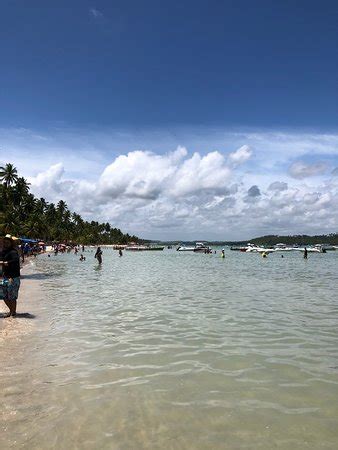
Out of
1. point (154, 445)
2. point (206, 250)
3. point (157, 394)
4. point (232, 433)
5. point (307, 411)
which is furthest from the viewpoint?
point (206, 250)

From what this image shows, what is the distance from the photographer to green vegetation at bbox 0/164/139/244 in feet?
273

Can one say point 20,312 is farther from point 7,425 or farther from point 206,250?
point 206,250

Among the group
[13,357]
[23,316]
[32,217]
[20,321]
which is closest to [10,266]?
[20,321]

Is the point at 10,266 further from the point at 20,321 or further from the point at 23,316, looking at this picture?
the point at 23,316

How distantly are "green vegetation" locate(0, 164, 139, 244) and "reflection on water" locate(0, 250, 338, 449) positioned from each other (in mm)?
44154

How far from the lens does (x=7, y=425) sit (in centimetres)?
525

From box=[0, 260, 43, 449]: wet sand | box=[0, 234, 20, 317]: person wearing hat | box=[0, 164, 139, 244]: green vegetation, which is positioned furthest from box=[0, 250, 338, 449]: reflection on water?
box=[0, 164, 139, 244]: green vegetation

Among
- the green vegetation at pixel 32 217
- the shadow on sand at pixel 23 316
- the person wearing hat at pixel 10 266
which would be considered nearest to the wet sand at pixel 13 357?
the shadow on sand at pixel 23 316

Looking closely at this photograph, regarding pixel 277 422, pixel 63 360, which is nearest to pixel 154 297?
pixel 63 360

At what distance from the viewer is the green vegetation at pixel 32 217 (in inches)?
3271

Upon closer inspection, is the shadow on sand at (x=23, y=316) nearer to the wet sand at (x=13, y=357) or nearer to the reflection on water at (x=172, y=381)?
the wet sand at (x=13, y=357)

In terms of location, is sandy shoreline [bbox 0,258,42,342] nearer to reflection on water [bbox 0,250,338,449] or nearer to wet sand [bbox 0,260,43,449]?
wet sand [bbox 0,260,43,449]

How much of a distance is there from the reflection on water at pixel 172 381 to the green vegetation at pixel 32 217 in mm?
44154

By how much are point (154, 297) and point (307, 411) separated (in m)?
13.8
